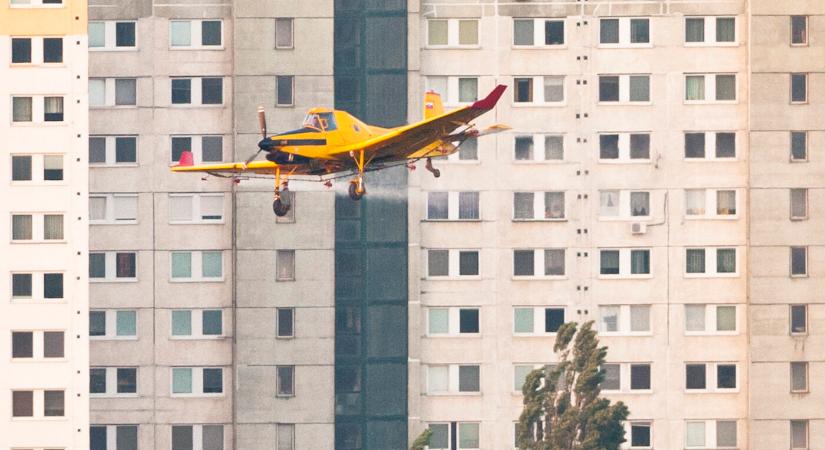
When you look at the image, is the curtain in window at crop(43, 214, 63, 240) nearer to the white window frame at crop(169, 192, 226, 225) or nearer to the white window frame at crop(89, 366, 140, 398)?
the white window frame at crop(169, 192, 226, 225)

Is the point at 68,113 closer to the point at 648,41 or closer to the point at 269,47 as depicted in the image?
the point at 269,47

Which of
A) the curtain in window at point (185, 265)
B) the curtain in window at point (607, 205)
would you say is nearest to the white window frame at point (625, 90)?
the curtain in window at point (607, 205)

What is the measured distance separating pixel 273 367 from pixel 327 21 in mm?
19921

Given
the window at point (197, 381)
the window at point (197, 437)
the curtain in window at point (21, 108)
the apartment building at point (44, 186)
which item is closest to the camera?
the apartment building at point (44, 186)

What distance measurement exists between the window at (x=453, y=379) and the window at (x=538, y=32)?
19.2 m

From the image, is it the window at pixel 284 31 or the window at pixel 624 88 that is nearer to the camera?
the window at pixel 284 31

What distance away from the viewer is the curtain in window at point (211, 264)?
16375 centimetres

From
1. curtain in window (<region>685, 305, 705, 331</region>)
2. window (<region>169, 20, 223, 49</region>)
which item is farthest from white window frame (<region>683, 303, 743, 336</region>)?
window (<region>169, 20, 223, 49</region>)

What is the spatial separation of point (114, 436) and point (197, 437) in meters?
4.76

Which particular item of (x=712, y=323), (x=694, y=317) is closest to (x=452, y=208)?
(x=694, y=317)

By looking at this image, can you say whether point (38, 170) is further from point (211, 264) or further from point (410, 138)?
point (410, 138)

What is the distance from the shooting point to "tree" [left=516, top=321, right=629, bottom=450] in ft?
486

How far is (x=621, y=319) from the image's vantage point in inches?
6471

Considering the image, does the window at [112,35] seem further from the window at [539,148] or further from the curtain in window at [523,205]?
the curtain in window at [523,205]
